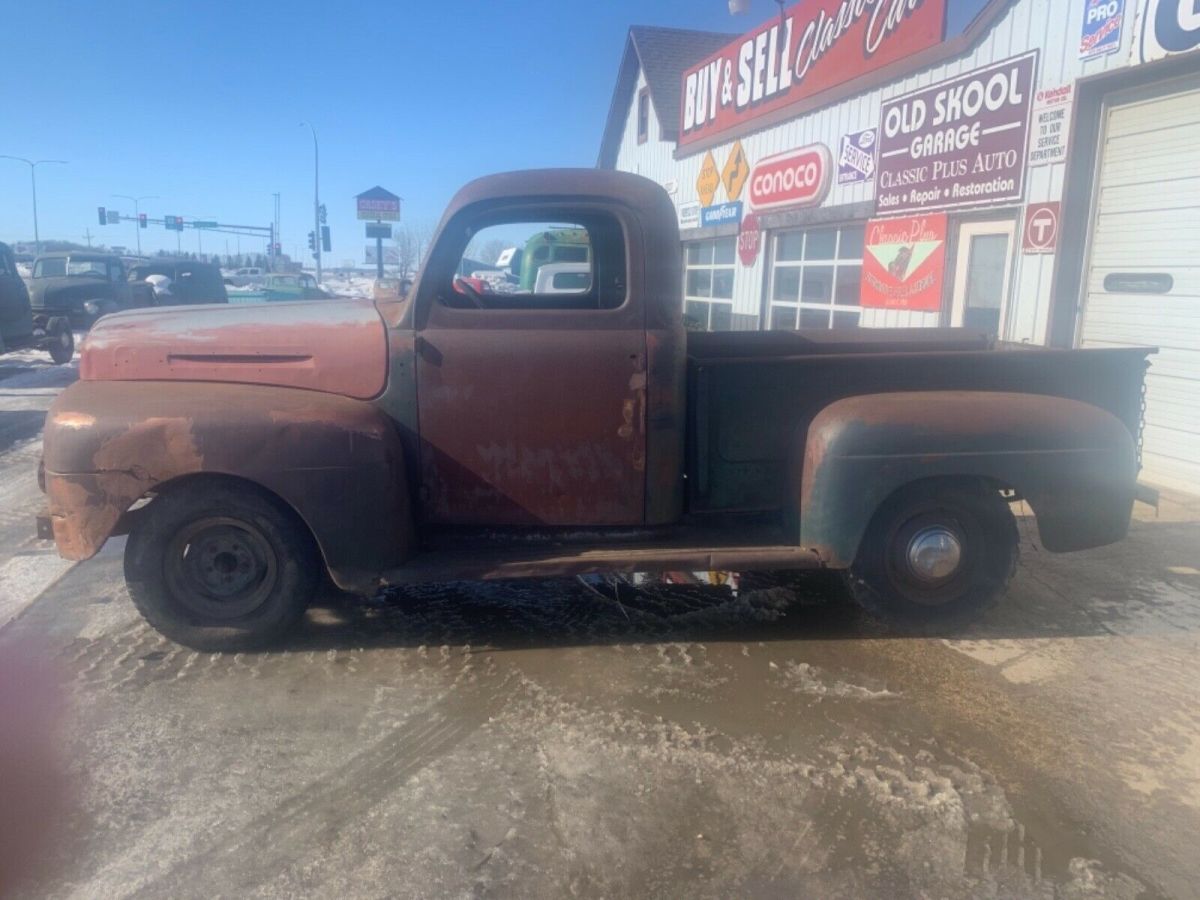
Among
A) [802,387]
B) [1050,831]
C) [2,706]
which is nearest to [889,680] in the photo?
[1050,831]

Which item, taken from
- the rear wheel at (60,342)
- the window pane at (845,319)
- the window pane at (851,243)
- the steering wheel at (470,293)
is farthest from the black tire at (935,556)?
the rear wheel at (60,342)

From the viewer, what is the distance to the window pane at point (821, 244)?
11977 mm

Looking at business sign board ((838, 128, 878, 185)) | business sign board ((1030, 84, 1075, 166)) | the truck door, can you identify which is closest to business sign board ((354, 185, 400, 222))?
business sign board ((838, 128, 878, 185))

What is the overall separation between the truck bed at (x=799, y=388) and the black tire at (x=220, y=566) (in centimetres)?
185

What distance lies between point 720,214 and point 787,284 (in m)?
2.66

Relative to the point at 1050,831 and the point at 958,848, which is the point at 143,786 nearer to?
the point at 958,848

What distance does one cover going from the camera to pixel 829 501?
4078 millimetres

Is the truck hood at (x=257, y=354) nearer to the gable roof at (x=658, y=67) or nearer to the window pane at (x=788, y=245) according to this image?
the window pane at (x=788, y=245)

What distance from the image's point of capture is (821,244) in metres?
12.3

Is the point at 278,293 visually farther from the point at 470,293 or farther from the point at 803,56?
the point at 470,293

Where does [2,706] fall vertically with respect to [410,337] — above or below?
below

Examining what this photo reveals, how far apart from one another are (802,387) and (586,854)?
7.64 feet

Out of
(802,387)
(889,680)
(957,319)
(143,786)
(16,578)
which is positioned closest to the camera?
(143,786)

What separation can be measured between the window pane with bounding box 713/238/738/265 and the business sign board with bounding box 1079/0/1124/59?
7668 mm
